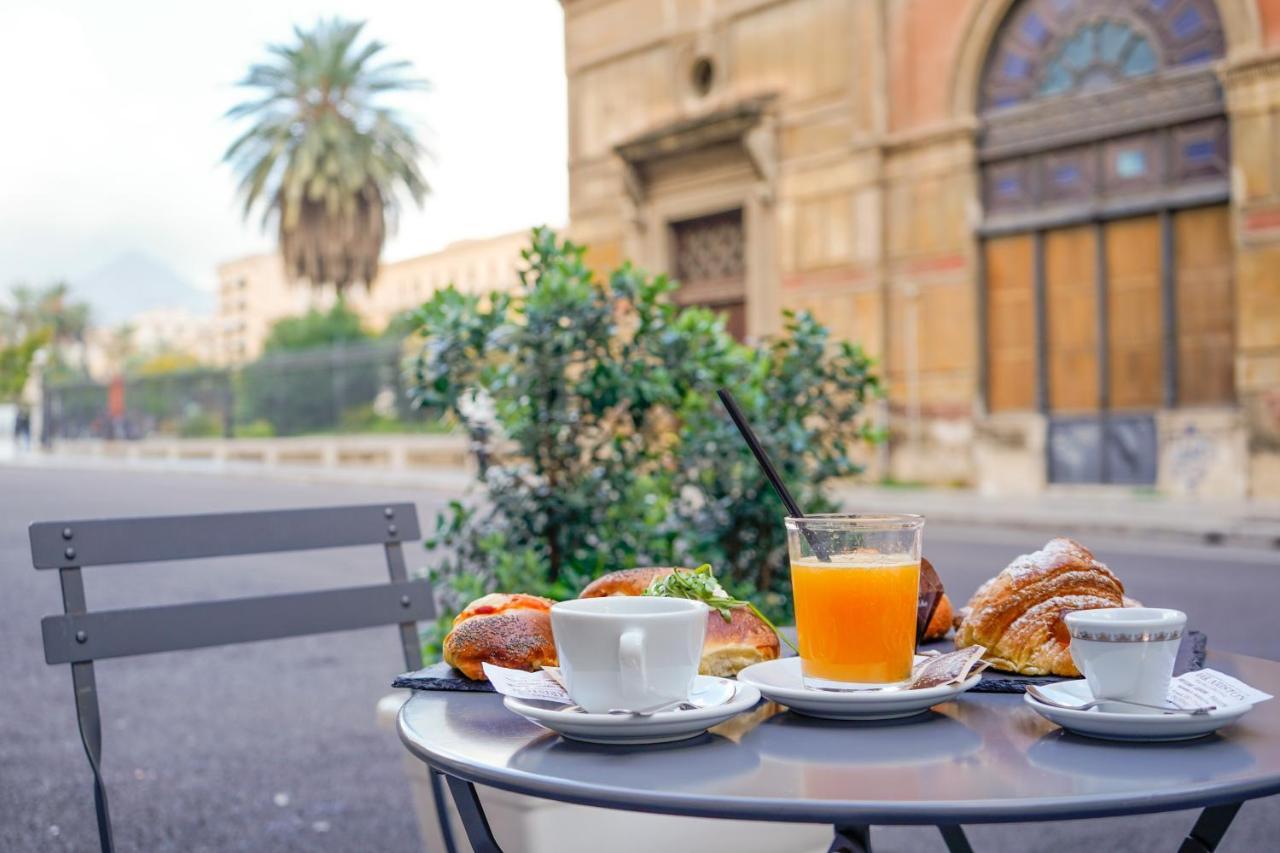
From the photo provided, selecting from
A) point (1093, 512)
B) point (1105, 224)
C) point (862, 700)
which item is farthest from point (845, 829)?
point (1105, 224)

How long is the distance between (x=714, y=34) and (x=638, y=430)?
1769 cm

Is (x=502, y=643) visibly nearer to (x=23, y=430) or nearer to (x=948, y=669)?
(x=948, y=669)

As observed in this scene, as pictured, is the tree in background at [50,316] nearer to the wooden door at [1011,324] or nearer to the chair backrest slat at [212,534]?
the wooden door at [1011,324]

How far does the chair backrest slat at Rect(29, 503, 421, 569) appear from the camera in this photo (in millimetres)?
2332

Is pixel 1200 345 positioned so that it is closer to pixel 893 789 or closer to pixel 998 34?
pixel 998 34

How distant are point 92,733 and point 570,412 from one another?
2287 mm

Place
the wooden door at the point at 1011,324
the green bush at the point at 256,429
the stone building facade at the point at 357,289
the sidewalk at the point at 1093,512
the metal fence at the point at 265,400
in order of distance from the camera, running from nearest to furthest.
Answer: the sidewalk at the point at 1093,512 < the wooden door at the point at 1011,324 < the metal fence at the point at 265,400 < the green bush at the point at 256,429 < the stone building facade at the point at 357,289

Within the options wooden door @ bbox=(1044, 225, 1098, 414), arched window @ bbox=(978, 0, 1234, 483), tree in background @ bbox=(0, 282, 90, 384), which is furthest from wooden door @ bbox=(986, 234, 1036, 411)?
tree in background @ bbox=(0, 282, 90, 384)

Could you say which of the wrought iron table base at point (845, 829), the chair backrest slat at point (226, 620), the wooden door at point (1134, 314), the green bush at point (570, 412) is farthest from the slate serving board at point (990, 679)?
the wooden door at point (1134, 314)

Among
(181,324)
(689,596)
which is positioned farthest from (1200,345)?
(181,324)

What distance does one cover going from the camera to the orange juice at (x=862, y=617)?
5.24ft

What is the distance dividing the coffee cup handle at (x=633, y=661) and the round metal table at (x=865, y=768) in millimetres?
73

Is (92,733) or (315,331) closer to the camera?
(92,733)

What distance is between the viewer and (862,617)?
1.60 metres
